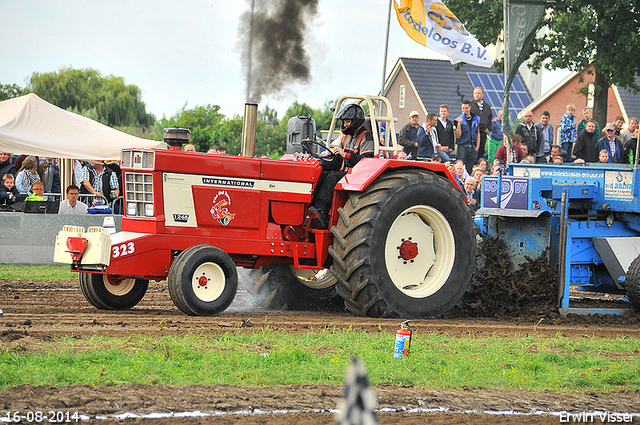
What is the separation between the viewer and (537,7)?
43.8 ft

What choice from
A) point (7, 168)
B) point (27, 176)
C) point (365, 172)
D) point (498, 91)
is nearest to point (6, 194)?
point (27, 176)

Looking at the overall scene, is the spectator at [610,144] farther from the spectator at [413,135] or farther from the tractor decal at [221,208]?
the tractor decal at [221,208]

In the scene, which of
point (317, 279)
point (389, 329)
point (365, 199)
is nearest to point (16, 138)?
point (317, 279)

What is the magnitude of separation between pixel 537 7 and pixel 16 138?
10269 mm

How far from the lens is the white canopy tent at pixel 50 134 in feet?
49.7

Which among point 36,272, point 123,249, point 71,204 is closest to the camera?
point 123,249

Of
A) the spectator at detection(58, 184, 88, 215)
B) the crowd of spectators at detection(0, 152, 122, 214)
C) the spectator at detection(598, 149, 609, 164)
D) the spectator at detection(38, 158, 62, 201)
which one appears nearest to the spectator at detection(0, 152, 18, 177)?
the crowd of spectators at detection(0, 152, 122, 214)

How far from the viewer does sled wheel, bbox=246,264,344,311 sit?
8.88 m

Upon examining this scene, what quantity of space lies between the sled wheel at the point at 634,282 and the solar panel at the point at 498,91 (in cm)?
3280

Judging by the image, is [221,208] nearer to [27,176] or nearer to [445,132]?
[445,132]

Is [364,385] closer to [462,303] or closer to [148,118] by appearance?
[462,303]

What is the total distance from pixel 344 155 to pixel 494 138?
8098 mm

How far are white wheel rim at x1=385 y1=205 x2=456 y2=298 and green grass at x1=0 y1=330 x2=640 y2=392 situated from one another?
1.72m

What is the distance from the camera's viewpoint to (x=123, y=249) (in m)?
7.18
